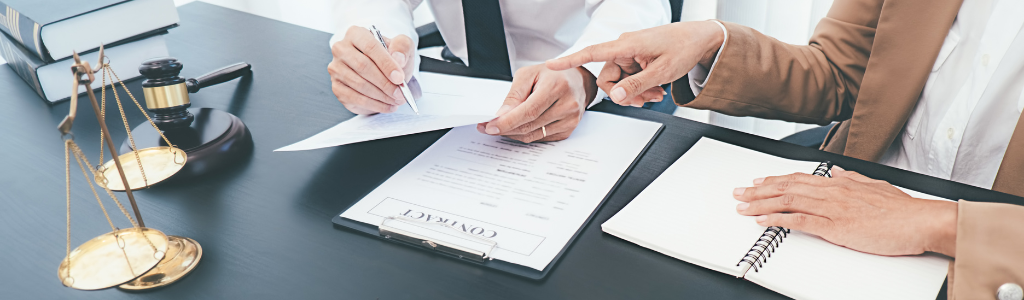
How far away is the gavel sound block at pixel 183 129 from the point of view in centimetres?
90

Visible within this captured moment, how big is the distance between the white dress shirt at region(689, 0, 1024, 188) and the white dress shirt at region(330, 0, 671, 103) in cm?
27

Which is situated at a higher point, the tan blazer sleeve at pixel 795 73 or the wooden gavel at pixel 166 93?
the wooden gavel at pixel 166 93

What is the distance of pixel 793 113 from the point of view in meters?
1.15

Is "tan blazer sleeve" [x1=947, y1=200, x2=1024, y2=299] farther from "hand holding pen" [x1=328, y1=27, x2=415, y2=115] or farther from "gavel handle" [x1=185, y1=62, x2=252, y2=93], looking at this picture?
"gavel handle" [x1=185, y1=62, x2=252, y2=93]

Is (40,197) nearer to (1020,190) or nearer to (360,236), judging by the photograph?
(360,236)

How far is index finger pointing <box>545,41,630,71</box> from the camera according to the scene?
0.97m

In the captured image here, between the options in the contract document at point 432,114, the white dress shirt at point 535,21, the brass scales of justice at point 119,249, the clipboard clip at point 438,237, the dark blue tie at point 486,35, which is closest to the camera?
the brass scales of justice at point 119,249

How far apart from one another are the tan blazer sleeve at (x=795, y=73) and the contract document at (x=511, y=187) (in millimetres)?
148

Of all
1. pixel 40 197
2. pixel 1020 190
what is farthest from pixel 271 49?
pixel 1020 190

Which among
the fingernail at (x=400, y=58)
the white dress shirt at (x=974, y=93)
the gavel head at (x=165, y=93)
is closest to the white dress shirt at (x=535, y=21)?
the fingernail at (x=400, y=58)

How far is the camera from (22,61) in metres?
1.22

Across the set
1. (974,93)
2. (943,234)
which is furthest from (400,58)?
(974,93)

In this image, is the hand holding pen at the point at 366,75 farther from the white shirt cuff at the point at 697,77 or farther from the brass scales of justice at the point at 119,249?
the white shirt cuff at the point at 697,77

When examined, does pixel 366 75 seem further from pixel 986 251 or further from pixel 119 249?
pixel 986 251
